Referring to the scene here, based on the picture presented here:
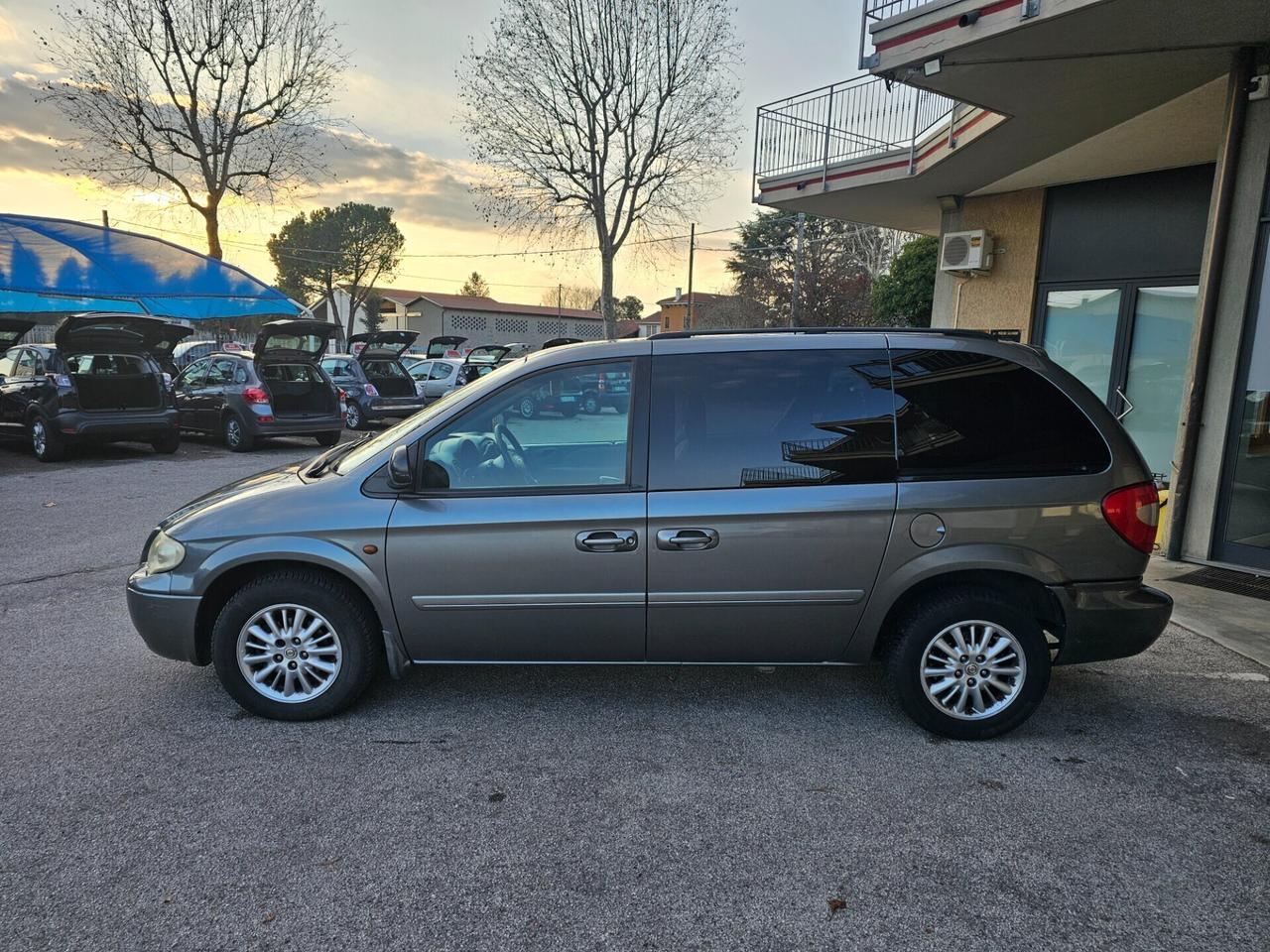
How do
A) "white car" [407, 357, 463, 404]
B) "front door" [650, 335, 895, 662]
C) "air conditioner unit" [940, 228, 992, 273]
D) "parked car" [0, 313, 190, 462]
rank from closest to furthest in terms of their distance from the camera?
1. "front door" [650, 335, 895, 662]
2. "air conditioner unit" [940, 228, 992, 273]
3. "parked car" [0, 313, 190, 462]
4. "white car" [407, 357, 463, 404]

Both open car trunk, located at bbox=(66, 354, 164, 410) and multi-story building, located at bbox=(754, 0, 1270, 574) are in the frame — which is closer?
multi-story building, located at bbox=(754, 0, 1270, 574)

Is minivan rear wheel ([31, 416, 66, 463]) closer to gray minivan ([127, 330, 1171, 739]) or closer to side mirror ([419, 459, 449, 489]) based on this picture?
gray minivan ([127, 330, 1171, 739])

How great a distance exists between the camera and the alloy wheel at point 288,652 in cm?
351

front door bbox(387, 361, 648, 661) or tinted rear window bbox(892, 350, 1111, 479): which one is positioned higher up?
tinted rear window bbox(892, 350, 1111, 479)

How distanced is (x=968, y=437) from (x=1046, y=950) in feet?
6.28

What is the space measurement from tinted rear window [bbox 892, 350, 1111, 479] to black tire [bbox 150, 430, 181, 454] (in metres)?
11.9

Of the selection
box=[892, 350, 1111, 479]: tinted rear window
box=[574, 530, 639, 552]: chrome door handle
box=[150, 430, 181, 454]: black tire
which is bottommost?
box=[150, 430, 181, 454]: black tire

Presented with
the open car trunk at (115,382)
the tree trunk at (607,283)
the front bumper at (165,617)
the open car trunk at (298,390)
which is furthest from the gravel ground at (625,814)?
the tree trunk at (607,283)

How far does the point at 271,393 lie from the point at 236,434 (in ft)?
3.23

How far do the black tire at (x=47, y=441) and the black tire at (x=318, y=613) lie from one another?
31.9 feet

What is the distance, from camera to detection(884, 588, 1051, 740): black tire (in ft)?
11.1

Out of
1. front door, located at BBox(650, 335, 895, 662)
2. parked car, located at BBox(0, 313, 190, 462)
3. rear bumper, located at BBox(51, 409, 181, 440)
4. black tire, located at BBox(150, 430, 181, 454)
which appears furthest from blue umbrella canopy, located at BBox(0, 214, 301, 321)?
front door, located at BBox(650, 335, 895, 662)

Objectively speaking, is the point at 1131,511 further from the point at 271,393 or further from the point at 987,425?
the point at 271,393

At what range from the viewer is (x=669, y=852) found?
2.66 m
